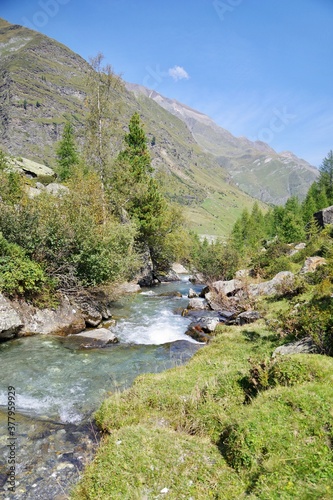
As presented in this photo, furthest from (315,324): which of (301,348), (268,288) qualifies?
(268,288)

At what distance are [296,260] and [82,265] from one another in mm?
28690

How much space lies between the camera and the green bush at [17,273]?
18047 millimetres

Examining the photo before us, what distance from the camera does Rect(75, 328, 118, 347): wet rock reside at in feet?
57.5

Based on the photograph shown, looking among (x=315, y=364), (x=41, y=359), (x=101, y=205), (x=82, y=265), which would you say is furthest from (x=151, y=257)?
(x=315, y=364)

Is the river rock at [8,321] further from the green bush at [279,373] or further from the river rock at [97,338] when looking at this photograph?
the green bush at [279,373]

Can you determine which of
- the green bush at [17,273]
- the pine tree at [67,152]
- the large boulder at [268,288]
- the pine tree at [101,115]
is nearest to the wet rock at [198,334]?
the large boulder at [268,288]

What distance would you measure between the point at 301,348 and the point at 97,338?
11361 millimetres

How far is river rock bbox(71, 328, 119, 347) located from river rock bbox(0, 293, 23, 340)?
344 centimetres

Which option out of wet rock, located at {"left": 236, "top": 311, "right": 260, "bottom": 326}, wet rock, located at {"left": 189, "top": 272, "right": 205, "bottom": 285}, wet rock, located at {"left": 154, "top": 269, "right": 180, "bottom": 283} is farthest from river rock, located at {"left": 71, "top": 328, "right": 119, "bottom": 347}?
wet rock, located at {"left": 154, "top": 269, "right": 180, "bottom": 283}

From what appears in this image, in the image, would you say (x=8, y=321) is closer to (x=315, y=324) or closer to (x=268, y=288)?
(x=315, y=324)

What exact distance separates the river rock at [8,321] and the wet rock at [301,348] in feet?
45.2

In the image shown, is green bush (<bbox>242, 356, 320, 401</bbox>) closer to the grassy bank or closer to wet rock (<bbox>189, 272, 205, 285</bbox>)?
the grassy bank

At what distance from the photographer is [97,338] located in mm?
18109

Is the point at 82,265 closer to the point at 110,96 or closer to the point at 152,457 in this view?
the point at 152,457
